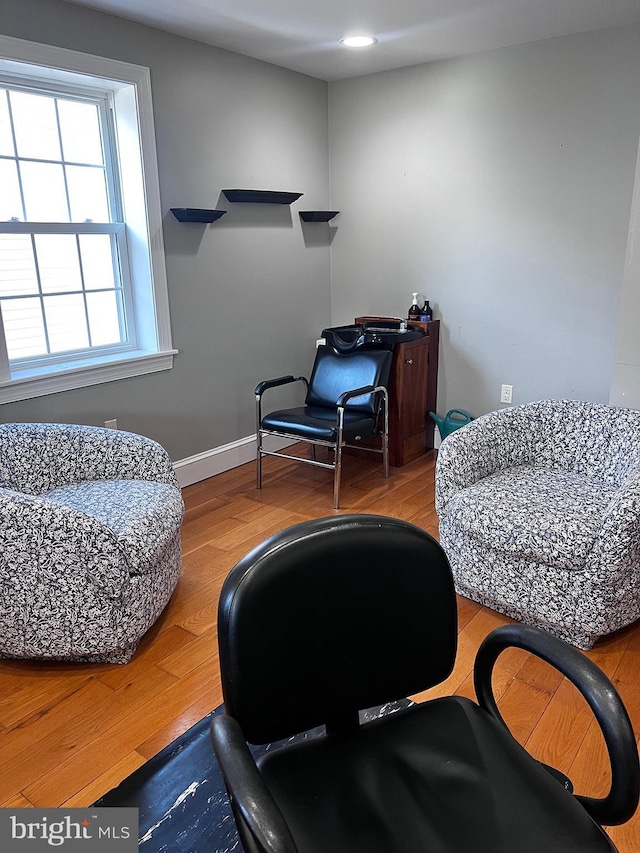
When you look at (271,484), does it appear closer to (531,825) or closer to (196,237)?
(196,237)

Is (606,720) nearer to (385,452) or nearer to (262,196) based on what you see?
(385,452)

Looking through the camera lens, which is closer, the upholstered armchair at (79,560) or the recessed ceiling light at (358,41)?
the upholstered armchair at (79,560)

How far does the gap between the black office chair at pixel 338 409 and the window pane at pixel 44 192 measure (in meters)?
1.31

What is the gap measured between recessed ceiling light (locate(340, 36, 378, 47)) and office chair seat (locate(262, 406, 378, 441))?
1915 millimetres

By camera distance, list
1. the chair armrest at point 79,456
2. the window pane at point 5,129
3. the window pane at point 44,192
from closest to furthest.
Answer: the chair armrest at point 79,456, the window pane at point 5,129, the window pane at point 44,192

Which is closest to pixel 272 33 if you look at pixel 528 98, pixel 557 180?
pixel 528 98

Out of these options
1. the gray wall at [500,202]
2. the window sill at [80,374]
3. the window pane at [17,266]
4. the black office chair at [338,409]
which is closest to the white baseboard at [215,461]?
the black office chair at [338,409]

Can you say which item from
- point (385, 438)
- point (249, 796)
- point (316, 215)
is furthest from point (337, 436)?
point (249, 796)

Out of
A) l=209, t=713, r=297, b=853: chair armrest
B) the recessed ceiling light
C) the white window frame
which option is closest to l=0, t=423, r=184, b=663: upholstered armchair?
the white window frame

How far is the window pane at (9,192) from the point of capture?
105 inches

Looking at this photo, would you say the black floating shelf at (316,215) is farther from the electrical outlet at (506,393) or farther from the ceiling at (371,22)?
the electrical outlet at (506,393)

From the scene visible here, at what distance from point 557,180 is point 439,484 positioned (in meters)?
2.01

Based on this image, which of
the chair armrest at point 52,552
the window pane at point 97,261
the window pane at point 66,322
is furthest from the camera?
the window pane at point 97,261

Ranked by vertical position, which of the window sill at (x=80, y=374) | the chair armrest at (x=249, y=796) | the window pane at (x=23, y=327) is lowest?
the chair armrest at (x=249, y=796)
